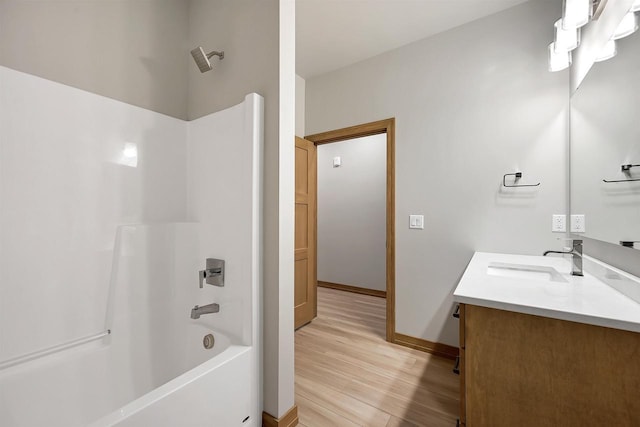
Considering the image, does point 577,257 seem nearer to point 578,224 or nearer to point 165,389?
point 578,224

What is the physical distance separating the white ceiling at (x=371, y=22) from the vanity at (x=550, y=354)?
80.4 inches

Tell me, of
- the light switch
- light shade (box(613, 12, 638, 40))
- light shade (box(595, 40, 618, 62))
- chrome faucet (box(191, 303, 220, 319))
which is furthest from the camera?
the light switch

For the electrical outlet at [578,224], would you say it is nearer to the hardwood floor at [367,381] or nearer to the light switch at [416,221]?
the light switch at [416,221]

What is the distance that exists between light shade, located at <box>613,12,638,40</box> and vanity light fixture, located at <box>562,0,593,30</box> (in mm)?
270

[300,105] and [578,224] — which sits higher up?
[300,105]

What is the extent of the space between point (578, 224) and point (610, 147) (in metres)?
0.59

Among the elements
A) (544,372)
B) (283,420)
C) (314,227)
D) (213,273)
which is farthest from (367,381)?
(314,227)

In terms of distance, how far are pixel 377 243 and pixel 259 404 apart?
2988mm

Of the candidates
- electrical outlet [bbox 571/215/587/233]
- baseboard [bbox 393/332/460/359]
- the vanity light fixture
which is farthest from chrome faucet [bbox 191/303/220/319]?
the vanity light fixture

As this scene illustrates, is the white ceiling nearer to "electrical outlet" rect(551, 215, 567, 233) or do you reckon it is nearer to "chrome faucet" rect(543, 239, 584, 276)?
"electrical outlet" rect(551, 215, 567, 233)

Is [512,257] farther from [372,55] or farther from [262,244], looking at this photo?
[372,55]

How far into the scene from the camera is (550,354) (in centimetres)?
91

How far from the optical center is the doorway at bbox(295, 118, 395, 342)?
2449mm

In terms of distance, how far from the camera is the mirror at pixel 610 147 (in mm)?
1081
